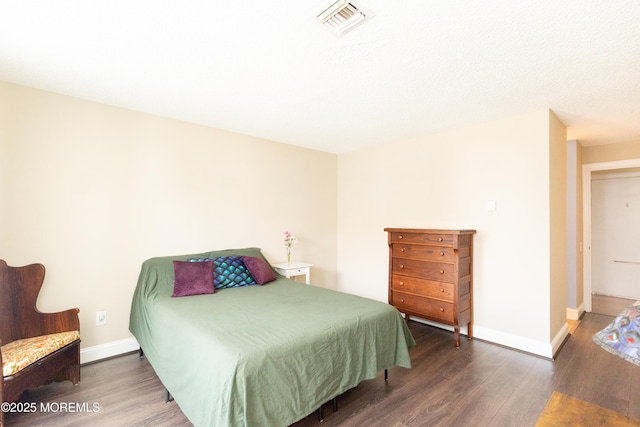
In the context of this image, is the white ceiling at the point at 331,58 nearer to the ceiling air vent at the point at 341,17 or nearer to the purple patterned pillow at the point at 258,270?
the ceiling air vent at the point at 341,17

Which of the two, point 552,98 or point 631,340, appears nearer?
point 631,340

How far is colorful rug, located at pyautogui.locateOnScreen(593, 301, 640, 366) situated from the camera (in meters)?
1.24

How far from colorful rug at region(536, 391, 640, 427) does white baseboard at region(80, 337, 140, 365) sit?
326 centimetres

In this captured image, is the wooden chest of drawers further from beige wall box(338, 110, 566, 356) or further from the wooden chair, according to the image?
the wooden chair

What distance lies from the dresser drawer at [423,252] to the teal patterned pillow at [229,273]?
1.72 meters

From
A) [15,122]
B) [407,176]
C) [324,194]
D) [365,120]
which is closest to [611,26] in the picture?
[365,120]

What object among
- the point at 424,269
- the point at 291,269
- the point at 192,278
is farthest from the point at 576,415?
the point at 192,278

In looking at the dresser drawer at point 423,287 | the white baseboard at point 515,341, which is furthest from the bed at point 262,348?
the white baseboard at point 515,341

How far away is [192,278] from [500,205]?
320cm

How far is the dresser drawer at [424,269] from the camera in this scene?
309 centimetres

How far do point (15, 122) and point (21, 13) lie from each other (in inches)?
49.1

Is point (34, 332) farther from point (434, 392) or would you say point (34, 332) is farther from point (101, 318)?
point (434, 392)

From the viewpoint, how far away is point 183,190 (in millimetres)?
3213

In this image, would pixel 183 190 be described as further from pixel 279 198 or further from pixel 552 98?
pixel 552 98
